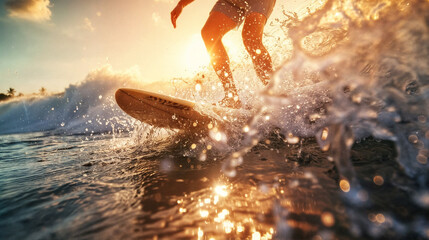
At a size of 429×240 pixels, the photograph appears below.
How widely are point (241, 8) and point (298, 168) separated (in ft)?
7.92

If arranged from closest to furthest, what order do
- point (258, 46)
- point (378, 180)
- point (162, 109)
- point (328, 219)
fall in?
point (328, 219)
point (378, 180)
point (162, 109)
point (258, 46)

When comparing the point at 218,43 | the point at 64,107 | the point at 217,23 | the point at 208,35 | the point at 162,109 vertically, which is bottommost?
the point at 162,109

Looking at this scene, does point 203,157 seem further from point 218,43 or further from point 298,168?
point 218,43

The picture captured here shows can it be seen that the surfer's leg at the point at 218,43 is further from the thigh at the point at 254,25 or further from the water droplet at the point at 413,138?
the water droplet at the point at 413,138

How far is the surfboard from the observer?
211 cm

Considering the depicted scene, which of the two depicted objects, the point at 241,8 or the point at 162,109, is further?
the point at 241,8

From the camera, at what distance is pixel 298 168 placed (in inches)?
45.9

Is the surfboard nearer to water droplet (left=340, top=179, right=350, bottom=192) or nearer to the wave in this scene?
water droplet (left=340, top=179, right=350, bottom=192)

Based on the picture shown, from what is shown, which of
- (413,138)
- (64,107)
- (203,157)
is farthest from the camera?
(64,107)

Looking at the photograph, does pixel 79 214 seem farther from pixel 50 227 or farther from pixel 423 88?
pixel 423 88

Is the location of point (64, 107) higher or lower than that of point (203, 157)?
higher

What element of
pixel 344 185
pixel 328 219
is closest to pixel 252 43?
pixel 344 185

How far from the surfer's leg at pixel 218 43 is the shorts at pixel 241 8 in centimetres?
7

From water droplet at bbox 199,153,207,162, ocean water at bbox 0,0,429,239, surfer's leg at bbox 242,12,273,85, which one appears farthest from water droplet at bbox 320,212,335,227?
surfer's leg at bbox 242,12,273,85
